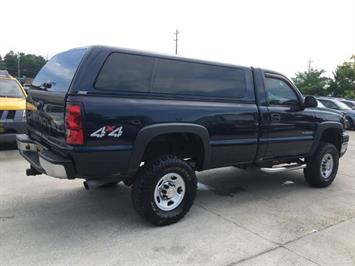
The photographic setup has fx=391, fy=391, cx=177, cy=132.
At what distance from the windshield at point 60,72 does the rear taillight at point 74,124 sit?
300 mm

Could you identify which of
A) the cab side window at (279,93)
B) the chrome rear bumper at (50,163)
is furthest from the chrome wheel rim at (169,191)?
the cab side window at (279,93)

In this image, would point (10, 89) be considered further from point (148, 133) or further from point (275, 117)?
point (275, 117)

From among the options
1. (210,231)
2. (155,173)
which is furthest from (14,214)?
(210,231)

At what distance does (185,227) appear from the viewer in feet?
14.7

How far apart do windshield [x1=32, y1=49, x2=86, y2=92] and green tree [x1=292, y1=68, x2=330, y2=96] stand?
4110 centimetres

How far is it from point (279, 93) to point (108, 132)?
2.98 meters

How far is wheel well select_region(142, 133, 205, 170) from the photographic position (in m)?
4.55

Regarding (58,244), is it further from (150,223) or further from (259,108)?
(259,108)

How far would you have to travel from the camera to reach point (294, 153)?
6051 millimetres

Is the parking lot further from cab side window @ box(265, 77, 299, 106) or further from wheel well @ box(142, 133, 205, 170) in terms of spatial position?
cab side window @ box(265, 77, 299, 106)

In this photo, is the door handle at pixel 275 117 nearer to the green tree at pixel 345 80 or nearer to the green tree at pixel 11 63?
the green tree at pixel 345 80

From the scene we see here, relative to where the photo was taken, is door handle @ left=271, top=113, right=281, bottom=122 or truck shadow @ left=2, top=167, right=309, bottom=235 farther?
door handle @ left=271, top=113, right=281, bottom=122

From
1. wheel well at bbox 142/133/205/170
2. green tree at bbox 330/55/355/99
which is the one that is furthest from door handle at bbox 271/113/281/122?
green tree at bbox 330/55/355/99

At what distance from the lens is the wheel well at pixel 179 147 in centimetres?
455
